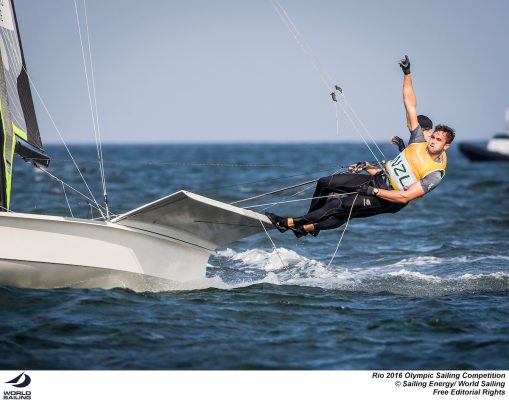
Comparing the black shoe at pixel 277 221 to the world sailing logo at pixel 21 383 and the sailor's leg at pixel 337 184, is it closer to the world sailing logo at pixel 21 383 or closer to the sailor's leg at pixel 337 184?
the sailor's leg at pixel 337 184

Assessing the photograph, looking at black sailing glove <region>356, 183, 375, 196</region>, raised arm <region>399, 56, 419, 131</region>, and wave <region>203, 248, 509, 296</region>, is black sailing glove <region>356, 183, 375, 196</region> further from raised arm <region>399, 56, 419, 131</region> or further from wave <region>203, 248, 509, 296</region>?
wave <region>203, 248, 509, 296</region>

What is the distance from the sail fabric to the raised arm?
3.81 meters

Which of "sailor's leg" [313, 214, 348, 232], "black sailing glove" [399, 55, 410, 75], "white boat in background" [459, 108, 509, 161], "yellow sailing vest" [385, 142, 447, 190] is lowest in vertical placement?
"white boat in background" [459, 108, 509, 161]

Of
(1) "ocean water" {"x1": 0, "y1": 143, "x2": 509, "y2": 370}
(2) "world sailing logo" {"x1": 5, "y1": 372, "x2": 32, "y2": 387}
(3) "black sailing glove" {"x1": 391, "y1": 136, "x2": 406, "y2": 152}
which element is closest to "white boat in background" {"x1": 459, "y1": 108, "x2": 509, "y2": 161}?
(1) "ocean water" {"x1": 0, "y1": 143, "x2": 509, "y2": 370}

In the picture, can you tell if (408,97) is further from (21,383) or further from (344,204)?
(21,383)

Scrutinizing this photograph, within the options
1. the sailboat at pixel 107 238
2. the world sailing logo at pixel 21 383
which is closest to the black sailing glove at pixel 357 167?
the sailboat at pixel 107 238

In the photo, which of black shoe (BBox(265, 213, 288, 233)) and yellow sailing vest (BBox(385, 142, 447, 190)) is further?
black shoe (BBox(265, 213, 288, 233))

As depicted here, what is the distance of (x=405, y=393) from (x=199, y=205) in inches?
105

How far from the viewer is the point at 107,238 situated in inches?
296

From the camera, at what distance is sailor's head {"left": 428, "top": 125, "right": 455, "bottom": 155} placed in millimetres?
7457

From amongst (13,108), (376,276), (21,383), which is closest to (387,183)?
(376,276)

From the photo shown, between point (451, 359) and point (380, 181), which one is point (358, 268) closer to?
point (380, 181)

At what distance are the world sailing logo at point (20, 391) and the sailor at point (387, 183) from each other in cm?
295

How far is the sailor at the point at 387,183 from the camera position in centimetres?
755
